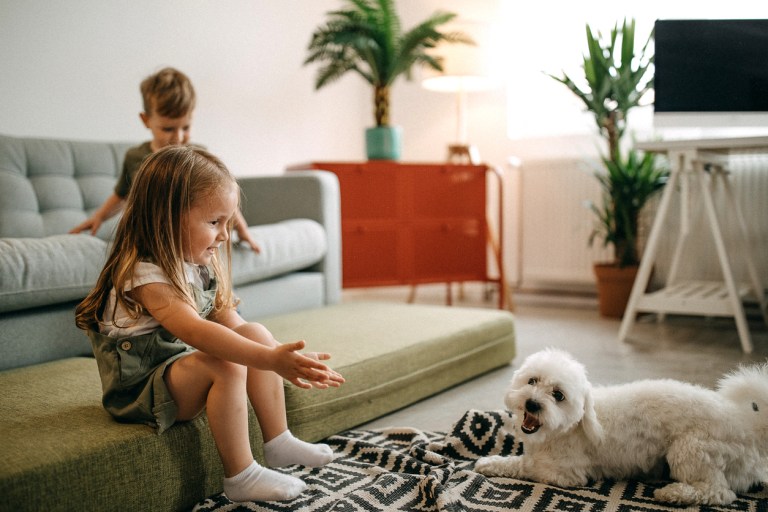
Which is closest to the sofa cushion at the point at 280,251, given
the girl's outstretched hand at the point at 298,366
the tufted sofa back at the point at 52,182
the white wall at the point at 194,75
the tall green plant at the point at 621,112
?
the tufted sofa back at the point at 52,182

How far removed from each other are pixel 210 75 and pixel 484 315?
193cm

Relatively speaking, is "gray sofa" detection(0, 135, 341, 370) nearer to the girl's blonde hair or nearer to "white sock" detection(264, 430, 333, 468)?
the girl's blonde hair

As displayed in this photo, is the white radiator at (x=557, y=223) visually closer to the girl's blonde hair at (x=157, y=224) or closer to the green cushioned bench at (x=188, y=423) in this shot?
the green cushioned bench at (x=188, y=423)

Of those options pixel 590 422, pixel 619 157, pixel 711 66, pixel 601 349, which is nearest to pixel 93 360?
pixel 590 422

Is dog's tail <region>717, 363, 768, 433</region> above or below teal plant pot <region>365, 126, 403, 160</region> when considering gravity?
below

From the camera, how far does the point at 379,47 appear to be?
3.10 meters

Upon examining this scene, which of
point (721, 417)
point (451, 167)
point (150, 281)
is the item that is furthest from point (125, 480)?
point (451, 167)

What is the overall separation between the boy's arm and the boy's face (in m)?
0.21

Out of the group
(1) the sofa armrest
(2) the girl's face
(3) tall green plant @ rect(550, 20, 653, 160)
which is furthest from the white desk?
(2) the girl's face

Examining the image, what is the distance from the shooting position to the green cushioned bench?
36.7 inches

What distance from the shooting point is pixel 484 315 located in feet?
6.84

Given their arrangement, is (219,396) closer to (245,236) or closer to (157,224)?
(157,224)

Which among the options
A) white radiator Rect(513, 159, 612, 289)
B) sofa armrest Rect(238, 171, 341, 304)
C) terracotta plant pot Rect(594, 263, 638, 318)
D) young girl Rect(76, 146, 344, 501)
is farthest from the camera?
white radiator Rect(513, 159, 612, 289)

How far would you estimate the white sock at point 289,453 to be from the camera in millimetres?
1213
